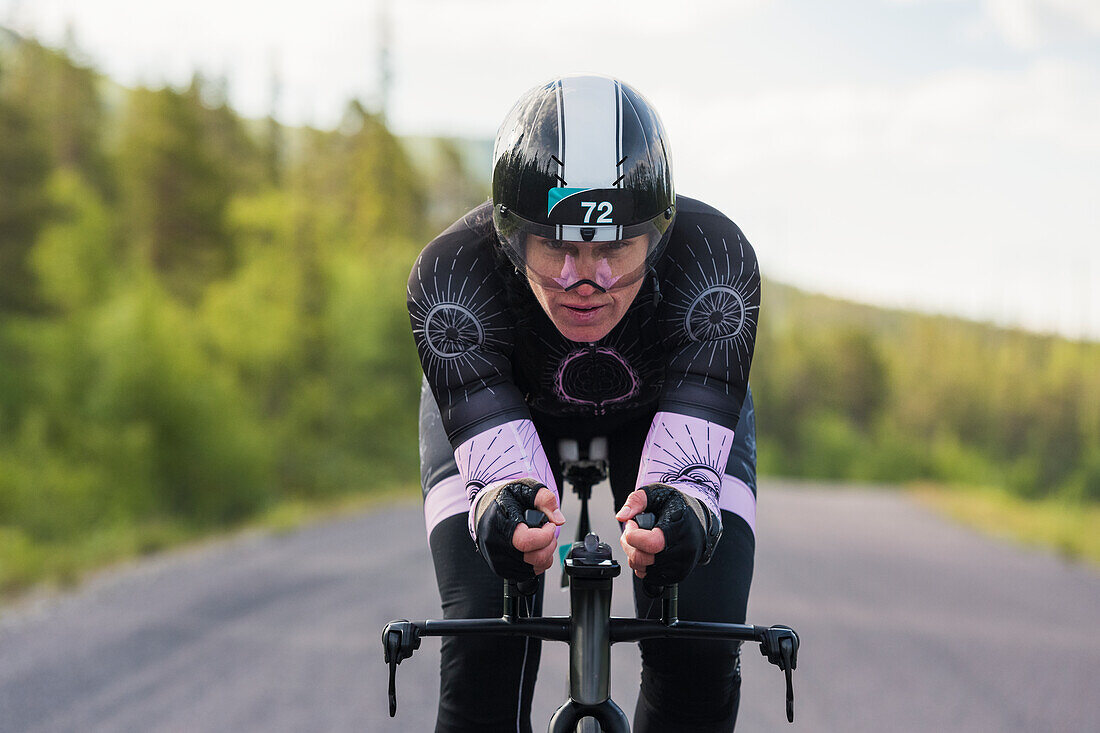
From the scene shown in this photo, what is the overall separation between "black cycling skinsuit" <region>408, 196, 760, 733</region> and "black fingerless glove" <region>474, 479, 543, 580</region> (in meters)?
0.16

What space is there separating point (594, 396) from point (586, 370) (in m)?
0.10

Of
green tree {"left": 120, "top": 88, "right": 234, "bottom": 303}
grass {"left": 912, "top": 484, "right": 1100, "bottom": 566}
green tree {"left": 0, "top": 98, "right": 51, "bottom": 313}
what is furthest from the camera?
green tree {"left": 120, "top": 88, "right": 234, "bottom": 303}

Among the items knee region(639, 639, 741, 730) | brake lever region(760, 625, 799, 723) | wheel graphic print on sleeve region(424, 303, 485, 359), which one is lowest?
knee region(639, 639, 741, 730)

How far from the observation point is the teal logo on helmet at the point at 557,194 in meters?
2.13

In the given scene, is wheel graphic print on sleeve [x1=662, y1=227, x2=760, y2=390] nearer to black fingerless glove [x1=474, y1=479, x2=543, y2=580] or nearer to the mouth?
the mouth

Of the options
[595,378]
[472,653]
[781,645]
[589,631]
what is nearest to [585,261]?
[595,378]

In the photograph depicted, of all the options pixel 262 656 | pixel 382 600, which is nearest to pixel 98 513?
pixel 382 600

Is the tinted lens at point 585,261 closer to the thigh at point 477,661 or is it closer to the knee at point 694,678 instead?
the thigh at point 477,661

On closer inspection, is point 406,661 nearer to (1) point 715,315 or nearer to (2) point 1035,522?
(1) point 715,315

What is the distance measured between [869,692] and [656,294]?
4213 mm

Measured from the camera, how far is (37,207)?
17.1m

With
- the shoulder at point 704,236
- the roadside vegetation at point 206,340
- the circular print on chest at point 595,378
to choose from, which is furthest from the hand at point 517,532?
the roadside vegetation at point 206,340

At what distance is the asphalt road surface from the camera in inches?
208

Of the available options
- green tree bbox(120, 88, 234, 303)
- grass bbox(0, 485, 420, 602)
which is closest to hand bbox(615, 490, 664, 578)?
grass bbox(0, 485, 420, 602)
